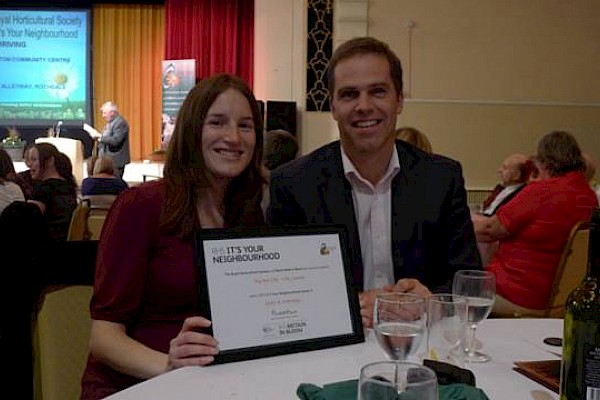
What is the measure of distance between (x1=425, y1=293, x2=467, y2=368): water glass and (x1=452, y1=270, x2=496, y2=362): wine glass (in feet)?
0.25

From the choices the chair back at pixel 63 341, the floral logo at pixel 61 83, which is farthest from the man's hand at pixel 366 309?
the floral logo at pixel 61 83

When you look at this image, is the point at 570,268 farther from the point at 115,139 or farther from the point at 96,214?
the point at 115,139

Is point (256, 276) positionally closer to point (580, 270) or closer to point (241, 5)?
point (580, 270)

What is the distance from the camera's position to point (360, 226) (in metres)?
1.99

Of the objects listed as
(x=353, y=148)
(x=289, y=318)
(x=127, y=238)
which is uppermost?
(x=353, y=148)

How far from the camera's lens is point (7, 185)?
413 cm

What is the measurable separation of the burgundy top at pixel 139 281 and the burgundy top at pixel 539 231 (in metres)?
2.02

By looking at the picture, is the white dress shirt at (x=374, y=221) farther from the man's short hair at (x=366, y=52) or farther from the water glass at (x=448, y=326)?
the water glass at (x=448, y=326)

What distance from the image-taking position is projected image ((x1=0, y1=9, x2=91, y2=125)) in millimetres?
10492

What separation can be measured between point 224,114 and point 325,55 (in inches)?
250

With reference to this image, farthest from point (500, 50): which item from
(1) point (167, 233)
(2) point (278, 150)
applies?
(1) point (167, 233)

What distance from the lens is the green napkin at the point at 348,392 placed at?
1.02m

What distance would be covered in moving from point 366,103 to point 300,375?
0.95 metres

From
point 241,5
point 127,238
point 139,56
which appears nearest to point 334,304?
point 127,238
